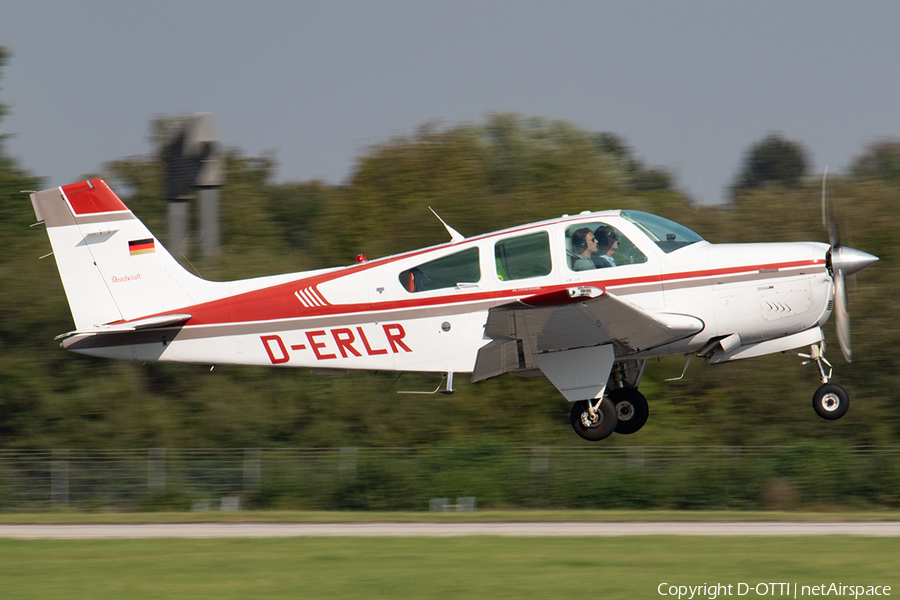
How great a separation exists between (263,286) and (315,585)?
12.8ft

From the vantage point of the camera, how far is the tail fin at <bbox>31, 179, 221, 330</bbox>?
11812mm

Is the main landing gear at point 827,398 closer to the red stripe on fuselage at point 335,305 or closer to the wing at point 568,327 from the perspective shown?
the red stripe on fuselage at point 335,305

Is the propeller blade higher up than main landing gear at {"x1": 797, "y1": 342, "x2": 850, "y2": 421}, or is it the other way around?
the propeller blade

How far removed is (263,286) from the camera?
37.7ft

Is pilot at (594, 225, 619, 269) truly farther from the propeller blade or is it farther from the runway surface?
the runway surface

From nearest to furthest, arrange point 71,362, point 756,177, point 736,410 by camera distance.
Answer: point 736,410 → point 71,362 → point 756,177

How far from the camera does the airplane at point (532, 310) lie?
10211mm

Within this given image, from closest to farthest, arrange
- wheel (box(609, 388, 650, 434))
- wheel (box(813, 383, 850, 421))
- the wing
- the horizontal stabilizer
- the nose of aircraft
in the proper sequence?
1. the wing
2. the nose of aircraft
3. wheel (box(813, 383, 850, 421))
4. the horizontal stabilizer
5. wheel (box(609, 388, 650, 434))

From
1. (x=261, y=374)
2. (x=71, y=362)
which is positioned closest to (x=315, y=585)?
(x=261, y=374)

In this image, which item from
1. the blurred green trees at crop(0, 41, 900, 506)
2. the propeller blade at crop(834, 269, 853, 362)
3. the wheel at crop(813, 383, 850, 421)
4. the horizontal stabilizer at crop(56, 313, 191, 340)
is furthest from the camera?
the blurred green trees at crop(0, 41, 900, 506)


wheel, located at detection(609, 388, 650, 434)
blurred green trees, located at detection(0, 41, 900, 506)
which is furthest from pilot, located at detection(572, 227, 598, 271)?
blurred green trees, located at detection(0, 41, 900, 506)

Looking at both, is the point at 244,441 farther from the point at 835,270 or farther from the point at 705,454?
the point at 835,270

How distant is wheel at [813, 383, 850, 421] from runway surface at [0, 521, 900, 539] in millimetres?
2370

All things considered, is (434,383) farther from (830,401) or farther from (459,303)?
(830,401)
